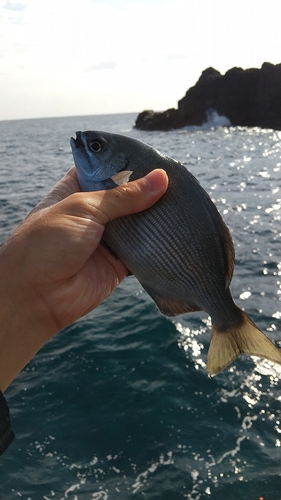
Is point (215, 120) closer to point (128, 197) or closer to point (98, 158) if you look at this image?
point (98, 158)

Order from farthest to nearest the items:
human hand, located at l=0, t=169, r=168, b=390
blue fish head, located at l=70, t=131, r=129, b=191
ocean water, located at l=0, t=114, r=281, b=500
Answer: ocean water, located at l=0, t=114, r=281, b=500 → blue fish head, located at l=70, t=131, r=129, b=191 → human hand, located at l=0, t=169, r=168, b=390

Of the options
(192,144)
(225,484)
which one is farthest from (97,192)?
(192,144)

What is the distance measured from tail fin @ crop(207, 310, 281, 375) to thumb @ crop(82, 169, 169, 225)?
1116 mm

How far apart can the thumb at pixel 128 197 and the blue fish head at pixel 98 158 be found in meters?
0.13

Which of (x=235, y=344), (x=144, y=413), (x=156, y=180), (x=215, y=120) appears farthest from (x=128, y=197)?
(x=215, y=120)

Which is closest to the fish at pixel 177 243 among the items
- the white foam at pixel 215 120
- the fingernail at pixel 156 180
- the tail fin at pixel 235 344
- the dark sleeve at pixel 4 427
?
the tail fin at pixel 235 344

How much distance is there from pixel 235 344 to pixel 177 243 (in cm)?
86

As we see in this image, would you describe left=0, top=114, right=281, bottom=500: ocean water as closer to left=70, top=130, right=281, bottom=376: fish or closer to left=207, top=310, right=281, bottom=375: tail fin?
left=207, top=310, right=281, bottom=375: tail fin

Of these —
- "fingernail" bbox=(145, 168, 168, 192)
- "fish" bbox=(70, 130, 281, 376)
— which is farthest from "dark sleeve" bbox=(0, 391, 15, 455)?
"fingernail" bbox=(145, 168, 168, 192)

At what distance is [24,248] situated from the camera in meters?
3.31

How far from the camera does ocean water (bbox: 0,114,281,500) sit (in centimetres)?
557

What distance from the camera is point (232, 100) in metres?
70.3

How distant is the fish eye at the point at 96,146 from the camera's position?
3.37m

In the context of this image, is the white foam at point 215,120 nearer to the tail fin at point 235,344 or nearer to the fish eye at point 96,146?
the fish eye at point 96,146
